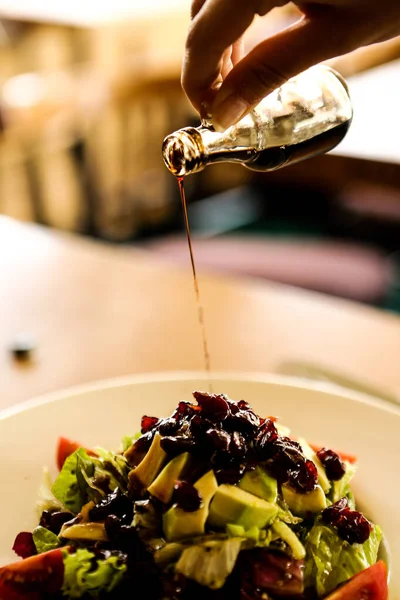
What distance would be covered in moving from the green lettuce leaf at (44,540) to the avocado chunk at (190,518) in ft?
0.60

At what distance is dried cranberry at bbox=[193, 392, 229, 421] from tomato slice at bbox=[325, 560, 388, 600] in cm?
29

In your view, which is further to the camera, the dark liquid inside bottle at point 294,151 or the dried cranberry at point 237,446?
the dark liquid inside bottle at point 294,151

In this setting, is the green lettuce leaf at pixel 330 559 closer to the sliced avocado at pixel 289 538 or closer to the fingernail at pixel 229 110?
the sliced avocado at pixel 289 538

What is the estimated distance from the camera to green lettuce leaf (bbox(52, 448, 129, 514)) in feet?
3.62

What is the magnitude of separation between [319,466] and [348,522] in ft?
0.36

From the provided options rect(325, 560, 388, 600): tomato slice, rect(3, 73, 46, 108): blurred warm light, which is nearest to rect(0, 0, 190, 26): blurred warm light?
rect(3, 73, 46, 108): blurred warm light

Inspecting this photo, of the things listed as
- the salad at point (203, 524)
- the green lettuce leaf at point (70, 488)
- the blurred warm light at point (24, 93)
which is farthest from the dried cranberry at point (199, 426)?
the blurred warm light at point (24, 93)

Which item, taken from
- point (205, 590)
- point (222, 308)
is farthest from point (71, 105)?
point (205, 590)

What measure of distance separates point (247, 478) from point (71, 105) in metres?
2.96

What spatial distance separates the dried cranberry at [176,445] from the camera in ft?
3.34

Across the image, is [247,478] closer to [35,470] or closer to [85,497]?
[85,497]

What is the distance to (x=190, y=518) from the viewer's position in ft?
3.11

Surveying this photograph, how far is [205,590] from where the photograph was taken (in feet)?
3.02

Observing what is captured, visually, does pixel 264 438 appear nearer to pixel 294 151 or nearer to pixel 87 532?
pixel 87 532
